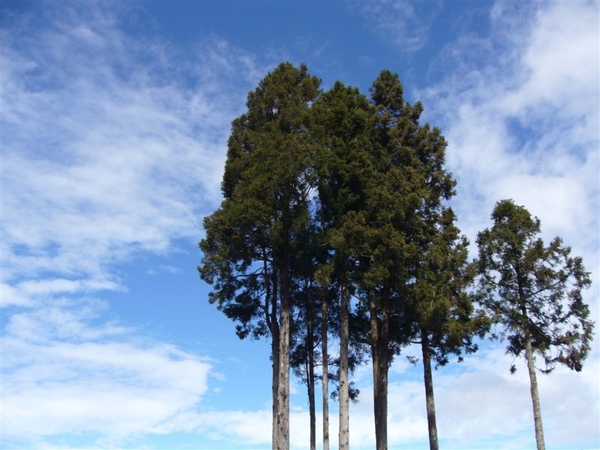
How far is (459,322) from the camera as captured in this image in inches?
935

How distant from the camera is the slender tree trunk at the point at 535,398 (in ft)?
77.0

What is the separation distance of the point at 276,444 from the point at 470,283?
34.1 ft

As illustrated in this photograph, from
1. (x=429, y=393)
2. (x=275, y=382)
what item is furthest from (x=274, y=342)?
(x=429, y=393)

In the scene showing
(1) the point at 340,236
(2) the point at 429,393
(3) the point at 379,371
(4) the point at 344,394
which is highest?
(1) the point at 340,236

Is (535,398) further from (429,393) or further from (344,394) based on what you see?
(344,394)

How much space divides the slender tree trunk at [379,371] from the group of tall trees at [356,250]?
Answer: 0.15 feet

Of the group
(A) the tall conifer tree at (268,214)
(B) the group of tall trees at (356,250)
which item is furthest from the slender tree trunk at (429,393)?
(A) the tall conifer tree at (268,214)

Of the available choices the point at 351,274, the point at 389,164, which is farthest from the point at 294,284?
the point at 389,164

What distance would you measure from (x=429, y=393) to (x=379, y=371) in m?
2.21

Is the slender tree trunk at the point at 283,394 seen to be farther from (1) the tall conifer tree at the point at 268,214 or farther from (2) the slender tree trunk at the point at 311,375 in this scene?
(2) the slender tree trunk at the point at 311,375

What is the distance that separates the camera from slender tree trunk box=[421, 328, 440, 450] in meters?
23.6

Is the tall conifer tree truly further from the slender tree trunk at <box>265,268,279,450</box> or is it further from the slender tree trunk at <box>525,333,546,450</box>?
the slender tree trunk at <box>525,333,546,450</box>

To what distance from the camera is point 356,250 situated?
23.0 meters

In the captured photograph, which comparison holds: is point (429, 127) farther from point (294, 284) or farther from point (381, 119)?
point (294, 284)
